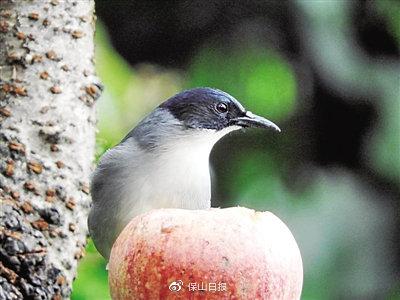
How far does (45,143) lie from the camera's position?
32.0 inches

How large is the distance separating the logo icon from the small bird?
10 centimetres

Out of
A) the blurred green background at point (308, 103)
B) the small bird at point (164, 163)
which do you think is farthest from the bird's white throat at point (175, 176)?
the blurred green background at point (308, 103)

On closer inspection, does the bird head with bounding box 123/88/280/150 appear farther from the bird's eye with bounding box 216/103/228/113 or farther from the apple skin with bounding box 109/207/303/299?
the apple skin with bounding box 109/207/303/299

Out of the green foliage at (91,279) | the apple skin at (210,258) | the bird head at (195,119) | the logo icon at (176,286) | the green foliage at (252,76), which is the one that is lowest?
the green foliage at (91,279)

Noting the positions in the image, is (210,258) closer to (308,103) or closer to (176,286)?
(176,286)

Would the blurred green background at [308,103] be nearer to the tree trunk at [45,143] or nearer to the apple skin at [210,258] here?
the tree trunk at [45,143]

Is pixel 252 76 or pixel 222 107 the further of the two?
pixel 252 76

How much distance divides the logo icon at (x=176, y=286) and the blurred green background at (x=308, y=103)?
1.93ft

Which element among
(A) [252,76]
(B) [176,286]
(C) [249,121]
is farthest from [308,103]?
(B) [176,286]

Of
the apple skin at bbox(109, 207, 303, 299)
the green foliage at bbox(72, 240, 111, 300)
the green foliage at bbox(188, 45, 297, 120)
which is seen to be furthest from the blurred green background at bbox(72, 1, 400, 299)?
the apple skin at bbox(109, 207, 303, 299)

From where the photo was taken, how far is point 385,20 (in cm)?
158

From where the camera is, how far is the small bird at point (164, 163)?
2.56ft

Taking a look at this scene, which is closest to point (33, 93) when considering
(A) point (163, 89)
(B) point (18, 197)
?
(B) point (18, 197)

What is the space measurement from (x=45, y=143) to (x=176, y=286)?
0.63 feet
